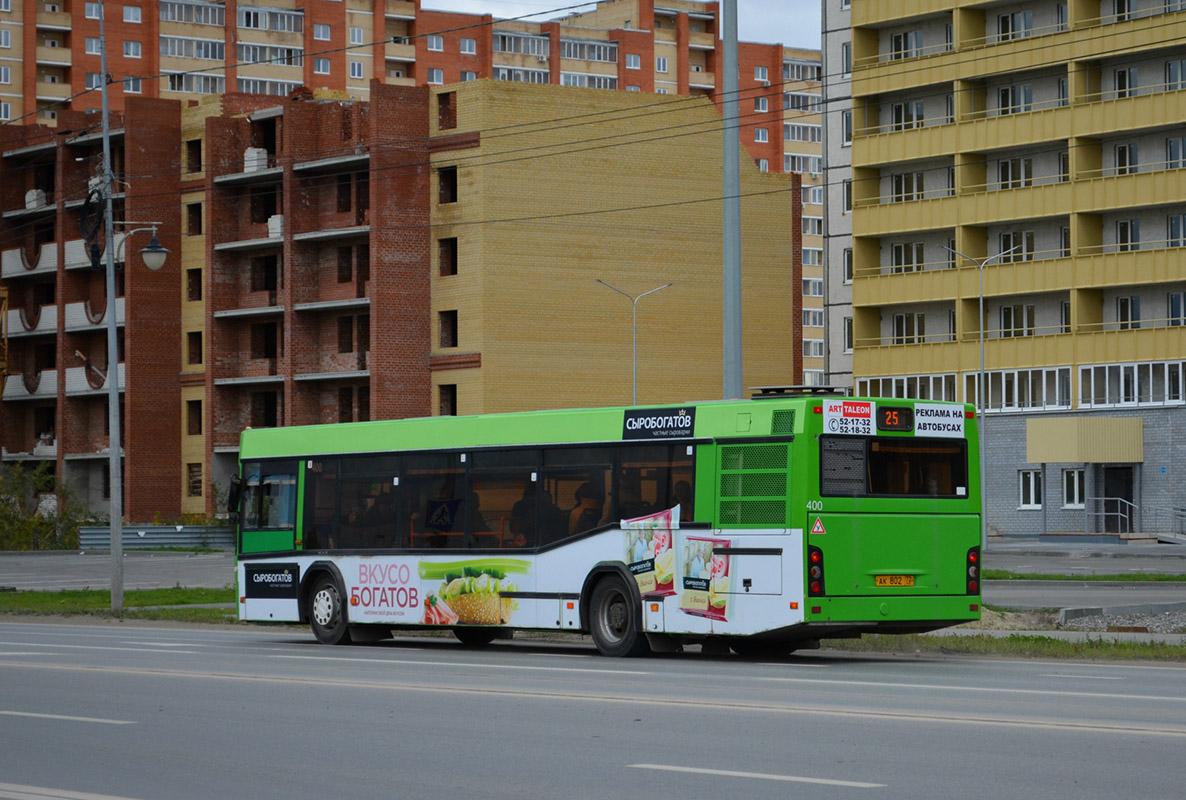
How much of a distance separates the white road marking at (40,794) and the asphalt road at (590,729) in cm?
3

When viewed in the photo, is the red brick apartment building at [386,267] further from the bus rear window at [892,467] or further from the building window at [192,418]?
the bus rear window at [892,467]

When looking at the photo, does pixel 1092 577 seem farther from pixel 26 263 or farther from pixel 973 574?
pixel 26 263

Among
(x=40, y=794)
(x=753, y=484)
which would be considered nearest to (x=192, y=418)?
(x=753, y=484)

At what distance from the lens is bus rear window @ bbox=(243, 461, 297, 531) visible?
25.1 meters

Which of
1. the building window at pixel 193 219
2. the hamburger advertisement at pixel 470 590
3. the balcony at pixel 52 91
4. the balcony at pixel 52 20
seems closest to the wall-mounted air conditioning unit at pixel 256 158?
the building window at pixel 193 219

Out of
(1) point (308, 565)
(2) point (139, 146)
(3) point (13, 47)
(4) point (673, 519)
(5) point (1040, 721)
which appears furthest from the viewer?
(3) point (13, 47)

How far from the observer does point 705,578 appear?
20000 millimetres

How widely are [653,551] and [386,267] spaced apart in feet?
177

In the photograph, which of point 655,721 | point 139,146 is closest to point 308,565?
point 655,721

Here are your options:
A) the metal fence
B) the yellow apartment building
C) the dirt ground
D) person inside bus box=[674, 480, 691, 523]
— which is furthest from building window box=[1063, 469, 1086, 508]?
person inside bus box=[674, 480, 691, 523]

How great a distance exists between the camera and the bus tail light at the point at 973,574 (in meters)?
20.1

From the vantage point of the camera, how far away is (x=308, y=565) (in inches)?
970

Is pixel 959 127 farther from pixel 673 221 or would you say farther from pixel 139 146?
pixel 139 146

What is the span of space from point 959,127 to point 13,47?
6979 centimetres
